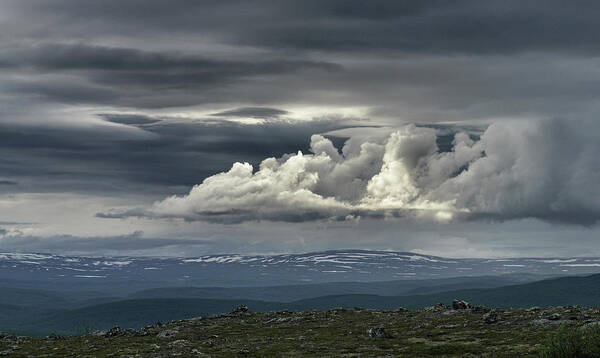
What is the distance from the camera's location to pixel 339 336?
9512cm

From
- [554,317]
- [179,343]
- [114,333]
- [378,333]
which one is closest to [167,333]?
[114,333]

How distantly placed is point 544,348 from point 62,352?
230 feet

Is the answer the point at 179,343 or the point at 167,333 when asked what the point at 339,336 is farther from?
the point at 167,333

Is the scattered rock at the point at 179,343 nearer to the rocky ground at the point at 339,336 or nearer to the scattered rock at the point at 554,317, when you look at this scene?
the rocky ground at the point at 339,336

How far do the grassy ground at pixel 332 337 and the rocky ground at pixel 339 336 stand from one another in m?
0.12

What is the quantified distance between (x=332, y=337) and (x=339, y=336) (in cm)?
122

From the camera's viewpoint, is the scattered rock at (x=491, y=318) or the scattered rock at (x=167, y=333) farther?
the scattered rock at (x=167, y=333)

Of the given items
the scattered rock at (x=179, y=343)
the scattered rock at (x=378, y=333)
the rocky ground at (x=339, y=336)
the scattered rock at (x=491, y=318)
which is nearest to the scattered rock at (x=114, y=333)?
the rocky ground at (x=339, y=336)

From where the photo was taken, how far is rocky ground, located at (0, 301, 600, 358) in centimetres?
7775

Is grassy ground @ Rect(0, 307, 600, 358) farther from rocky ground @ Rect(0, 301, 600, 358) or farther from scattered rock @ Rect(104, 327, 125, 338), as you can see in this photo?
scattered rock @ Rect(104, 327, 125, 338)

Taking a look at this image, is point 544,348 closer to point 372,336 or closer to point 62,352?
point 372,336

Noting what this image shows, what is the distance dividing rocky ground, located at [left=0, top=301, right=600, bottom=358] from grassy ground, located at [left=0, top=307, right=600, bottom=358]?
4.7 inches

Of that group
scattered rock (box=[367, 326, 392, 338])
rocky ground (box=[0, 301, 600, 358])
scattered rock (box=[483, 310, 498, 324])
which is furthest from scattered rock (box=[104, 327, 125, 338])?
scattered rock (box=[483, 310, 498, 324])

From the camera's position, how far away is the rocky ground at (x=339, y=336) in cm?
7775
